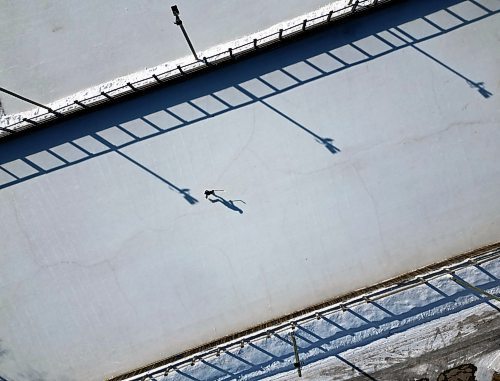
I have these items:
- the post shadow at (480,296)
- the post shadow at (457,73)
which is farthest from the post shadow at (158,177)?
the post shadow at (480,296)

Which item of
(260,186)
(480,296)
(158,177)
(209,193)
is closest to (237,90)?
(260,186)

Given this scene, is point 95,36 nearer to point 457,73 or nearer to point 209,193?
point 209,193

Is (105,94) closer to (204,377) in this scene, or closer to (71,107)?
(71,107)

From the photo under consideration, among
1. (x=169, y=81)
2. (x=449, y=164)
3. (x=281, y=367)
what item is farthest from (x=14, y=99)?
(x=449, y=164)

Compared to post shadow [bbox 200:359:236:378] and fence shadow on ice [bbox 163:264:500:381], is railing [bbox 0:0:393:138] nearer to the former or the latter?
fence shadow on ice [bbox 163:264:500:381]

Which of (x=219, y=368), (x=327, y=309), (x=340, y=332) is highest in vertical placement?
(x=327, y=309)

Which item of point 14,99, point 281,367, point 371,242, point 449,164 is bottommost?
point 281,367
